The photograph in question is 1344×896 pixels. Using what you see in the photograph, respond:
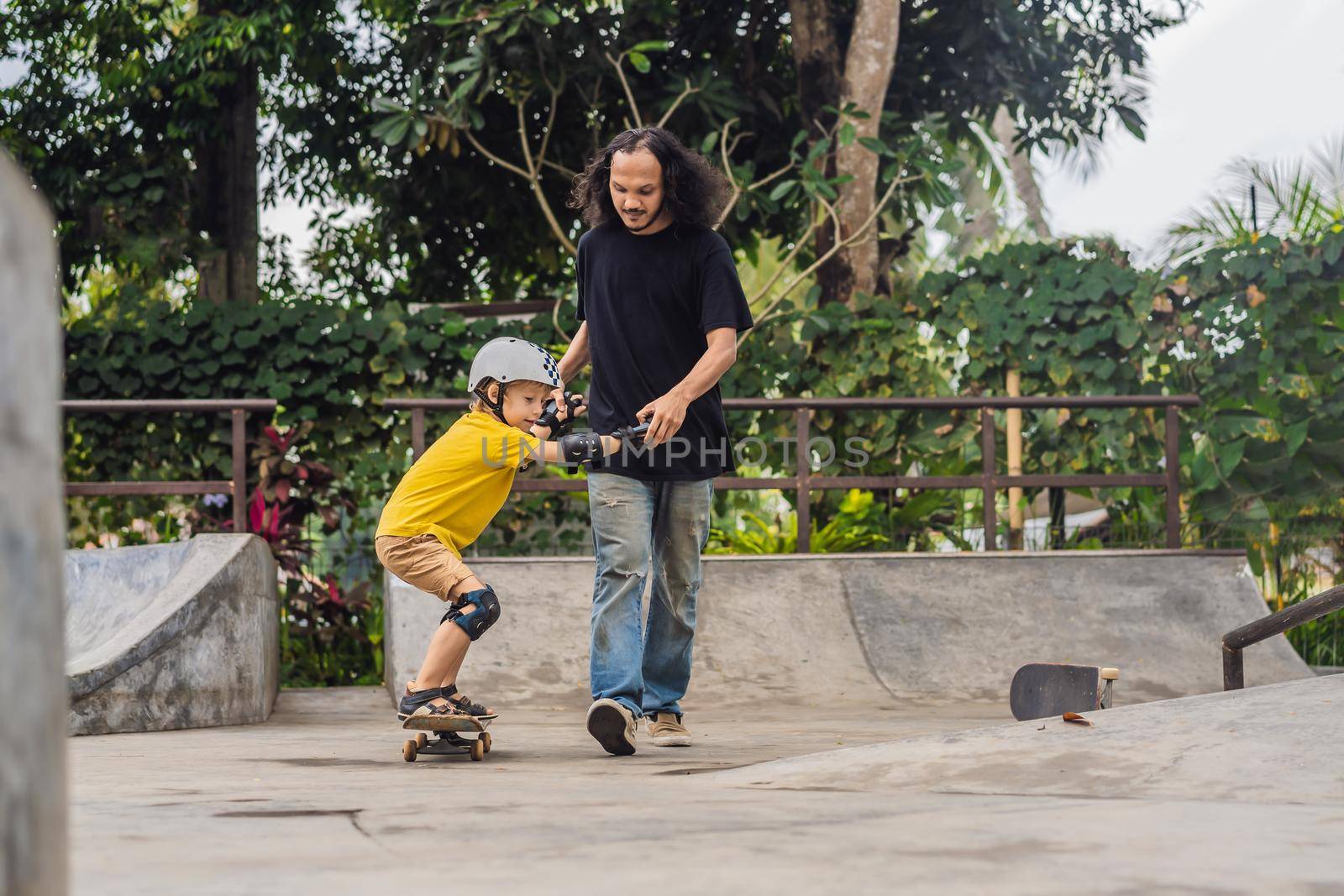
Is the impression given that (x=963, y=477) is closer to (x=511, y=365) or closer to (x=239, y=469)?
(x=511, y=365)

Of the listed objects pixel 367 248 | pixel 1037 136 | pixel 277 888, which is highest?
pixel 1037 136

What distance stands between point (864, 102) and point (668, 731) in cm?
604

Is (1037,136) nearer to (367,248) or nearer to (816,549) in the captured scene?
(816,549)

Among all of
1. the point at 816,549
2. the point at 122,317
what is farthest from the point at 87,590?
the point at 816,549

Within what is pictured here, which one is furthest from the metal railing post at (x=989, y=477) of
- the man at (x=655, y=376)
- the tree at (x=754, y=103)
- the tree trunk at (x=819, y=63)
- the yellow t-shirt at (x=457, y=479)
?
the yellow t-shirt at (x=457, y=479)

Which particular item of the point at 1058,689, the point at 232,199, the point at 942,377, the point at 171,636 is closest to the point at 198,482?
the point at 171,636

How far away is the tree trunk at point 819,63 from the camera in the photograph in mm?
9172

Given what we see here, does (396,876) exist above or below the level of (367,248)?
below

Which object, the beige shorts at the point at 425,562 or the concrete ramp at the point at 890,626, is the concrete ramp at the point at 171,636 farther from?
the beige shorts at the point at 425,562

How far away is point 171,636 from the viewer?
5059 millimetres

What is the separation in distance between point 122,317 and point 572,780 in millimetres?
6110

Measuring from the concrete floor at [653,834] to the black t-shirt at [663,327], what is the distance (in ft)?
3.40

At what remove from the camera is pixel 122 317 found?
806cm

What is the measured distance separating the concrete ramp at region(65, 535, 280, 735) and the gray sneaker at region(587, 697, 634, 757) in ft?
6.93
